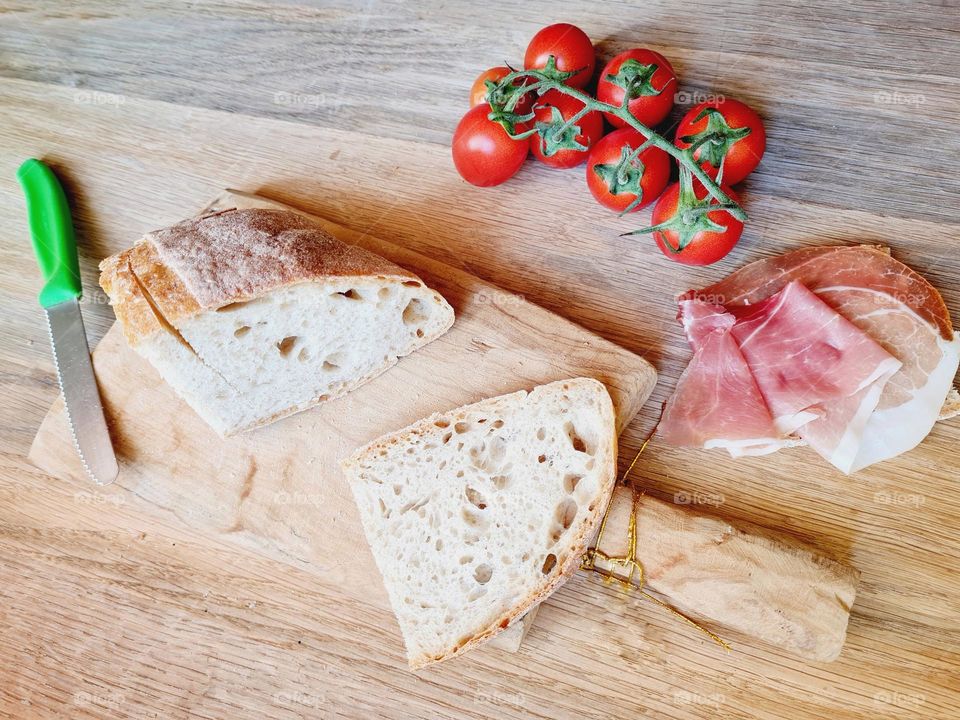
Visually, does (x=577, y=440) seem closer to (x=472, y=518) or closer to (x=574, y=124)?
(x=472, y=518)

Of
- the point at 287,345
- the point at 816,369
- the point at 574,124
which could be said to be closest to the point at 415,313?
the point at 287,345

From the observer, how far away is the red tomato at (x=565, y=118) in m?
2.37

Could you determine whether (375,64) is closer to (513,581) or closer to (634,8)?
(634,8)

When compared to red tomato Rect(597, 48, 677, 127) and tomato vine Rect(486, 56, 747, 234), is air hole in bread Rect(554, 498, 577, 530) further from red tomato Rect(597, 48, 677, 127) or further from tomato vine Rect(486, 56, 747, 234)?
→ red tomato Rect(597, 48, 677, 127)

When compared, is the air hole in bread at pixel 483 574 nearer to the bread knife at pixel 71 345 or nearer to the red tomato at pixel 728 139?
the bread knife at pixel 71 345

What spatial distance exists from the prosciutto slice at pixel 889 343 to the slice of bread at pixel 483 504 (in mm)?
779

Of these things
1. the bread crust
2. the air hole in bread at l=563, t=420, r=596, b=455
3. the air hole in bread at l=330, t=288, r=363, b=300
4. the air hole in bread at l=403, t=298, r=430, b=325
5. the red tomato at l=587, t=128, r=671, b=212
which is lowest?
the air hole in bread at l=563, t=420, r=596, b=455

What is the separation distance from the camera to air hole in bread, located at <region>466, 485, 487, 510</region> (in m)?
2.30

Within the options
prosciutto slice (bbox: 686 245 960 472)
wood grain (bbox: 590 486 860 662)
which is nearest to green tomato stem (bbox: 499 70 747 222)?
prosciutto slice (bbox: 686 245 960 472)

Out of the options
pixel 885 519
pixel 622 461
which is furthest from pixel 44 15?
pixel 885 519

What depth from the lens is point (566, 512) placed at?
7.48ft

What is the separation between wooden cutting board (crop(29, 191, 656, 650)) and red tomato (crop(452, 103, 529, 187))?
36 cm

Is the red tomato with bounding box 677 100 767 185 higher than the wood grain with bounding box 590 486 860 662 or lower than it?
higher

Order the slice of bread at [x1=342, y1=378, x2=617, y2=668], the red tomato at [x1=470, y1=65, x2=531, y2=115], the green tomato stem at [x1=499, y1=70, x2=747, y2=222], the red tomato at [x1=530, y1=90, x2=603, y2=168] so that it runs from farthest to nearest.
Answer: the red tomato at [x1=470, y1=65, x2=531, y2=115]
the red tomato at [x1=530, y1=90, x2=603, y2=168]
the slice of bread at [x1=342, y1=378, x2=617, y2=668]
the green tomato stem at [x1=499, y1=70, x2=747, y2=222]
